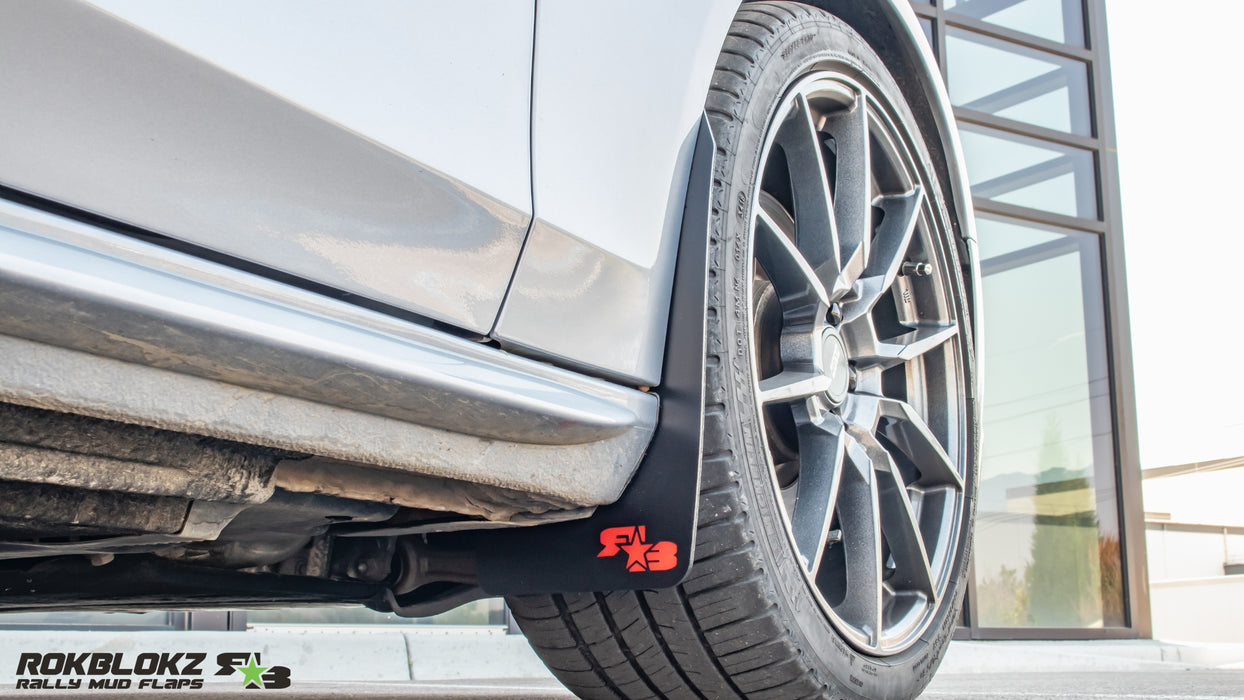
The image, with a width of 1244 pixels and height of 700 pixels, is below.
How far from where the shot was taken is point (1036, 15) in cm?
628

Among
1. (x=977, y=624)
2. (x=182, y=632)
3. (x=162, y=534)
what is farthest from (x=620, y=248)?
(x=977, y=624)

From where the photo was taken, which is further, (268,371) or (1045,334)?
(1045,334)

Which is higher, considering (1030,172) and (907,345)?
(1030,172)

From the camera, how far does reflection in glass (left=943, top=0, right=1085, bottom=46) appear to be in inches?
238

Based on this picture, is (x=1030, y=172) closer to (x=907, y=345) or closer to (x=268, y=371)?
(x=907, y=345)

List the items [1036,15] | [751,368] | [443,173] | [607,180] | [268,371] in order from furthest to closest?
[1036,15], [751,368], [607,180], [443,173], [268,371]

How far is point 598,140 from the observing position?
1.01 m

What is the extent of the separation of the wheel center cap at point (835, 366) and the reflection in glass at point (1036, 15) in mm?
5050

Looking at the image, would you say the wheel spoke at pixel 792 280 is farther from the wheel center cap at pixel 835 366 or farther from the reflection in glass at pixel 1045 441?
the reflection in glass at pixel 1045 441

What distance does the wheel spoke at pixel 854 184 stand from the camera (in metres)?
1.57

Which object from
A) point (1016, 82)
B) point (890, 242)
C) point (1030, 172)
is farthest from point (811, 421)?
point (1016, 82)

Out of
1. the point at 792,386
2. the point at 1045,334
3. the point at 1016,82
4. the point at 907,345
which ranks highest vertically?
the point at 1016,82

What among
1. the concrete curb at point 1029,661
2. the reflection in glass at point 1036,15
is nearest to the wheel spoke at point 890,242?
the concrete curb at point 1029,661

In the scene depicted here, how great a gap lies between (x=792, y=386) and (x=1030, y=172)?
207 inches
